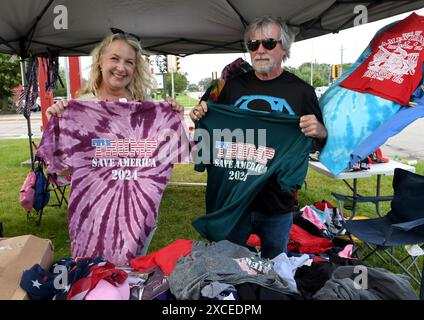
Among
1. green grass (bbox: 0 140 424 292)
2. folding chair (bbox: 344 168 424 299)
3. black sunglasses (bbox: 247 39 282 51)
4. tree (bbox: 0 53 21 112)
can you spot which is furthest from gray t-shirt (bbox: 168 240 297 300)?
tree (bbox: 0 53 21 112)

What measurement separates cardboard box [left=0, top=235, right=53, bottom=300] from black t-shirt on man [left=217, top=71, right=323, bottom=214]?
1172 millimetres

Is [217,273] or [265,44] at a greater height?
[265,44]

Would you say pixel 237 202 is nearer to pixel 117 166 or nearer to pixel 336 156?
pixel 336 156

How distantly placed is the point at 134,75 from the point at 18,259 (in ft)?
4.24

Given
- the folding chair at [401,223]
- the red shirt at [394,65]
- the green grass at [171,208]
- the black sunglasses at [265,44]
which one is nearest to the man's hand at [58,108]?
the black sunglasses at [265,44]

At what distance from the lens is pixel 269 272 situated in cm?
Result: 149

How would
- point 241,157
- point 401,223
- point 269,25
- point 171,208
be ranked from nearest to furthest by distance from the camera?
1. point 269,25
2. point 241,157
3. point 401,223
4. point 171,208

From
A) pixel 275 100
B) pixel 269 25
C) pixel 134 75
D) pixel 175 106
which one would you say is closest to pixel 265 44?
pixel 269 25

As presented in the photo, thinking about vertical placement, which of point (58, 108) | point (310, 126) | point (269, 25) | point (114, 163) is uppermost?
point (269, 25)

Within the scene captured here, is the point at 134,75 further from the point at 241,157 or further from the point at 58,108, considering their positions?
the point at 241,157

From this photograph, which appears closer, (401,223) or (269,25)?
(269,25)

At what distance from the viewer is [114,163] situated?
2096 mm
